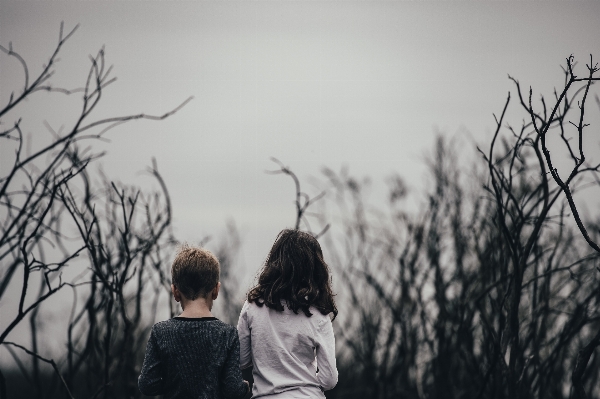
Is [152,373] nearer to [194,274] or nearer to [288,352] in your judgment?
[194,274]

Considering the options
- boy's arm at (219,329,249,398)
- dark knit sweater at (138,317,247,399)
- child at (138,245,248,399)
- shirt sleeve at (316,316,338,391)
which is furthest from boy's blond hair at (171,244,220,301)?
shirt sleeve at (316,316,338,391)

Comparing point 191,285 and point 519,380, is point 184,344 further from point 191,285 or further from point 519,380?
point 519,380

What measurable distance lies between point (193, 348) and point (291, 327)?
0.47m

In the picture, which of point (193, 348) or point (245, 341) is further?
point (245, 341)

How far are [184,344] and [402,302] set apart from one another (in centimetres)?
602

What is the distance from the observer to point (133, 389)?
477cm

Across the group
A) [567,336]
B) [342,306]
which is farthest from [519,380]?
[342,306]

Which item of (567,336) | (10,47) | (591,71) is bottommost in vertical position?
(567,336)

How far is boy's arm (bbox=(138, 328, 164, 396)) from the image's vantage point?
9.11ft

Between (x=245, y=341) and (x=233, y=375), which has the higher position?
(x=245, y=341)

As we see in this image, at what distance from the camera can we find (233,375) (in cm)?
284

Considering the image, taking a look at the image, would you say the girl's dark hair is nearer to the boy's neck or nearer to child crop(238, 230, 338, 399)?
child crop(238, 230, 338, 399)

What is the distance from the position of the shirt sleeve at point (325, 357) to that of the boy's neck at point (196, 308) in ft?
1.75

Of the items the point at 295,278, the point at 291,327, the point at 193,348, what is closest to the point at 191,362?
the point at 193,348
